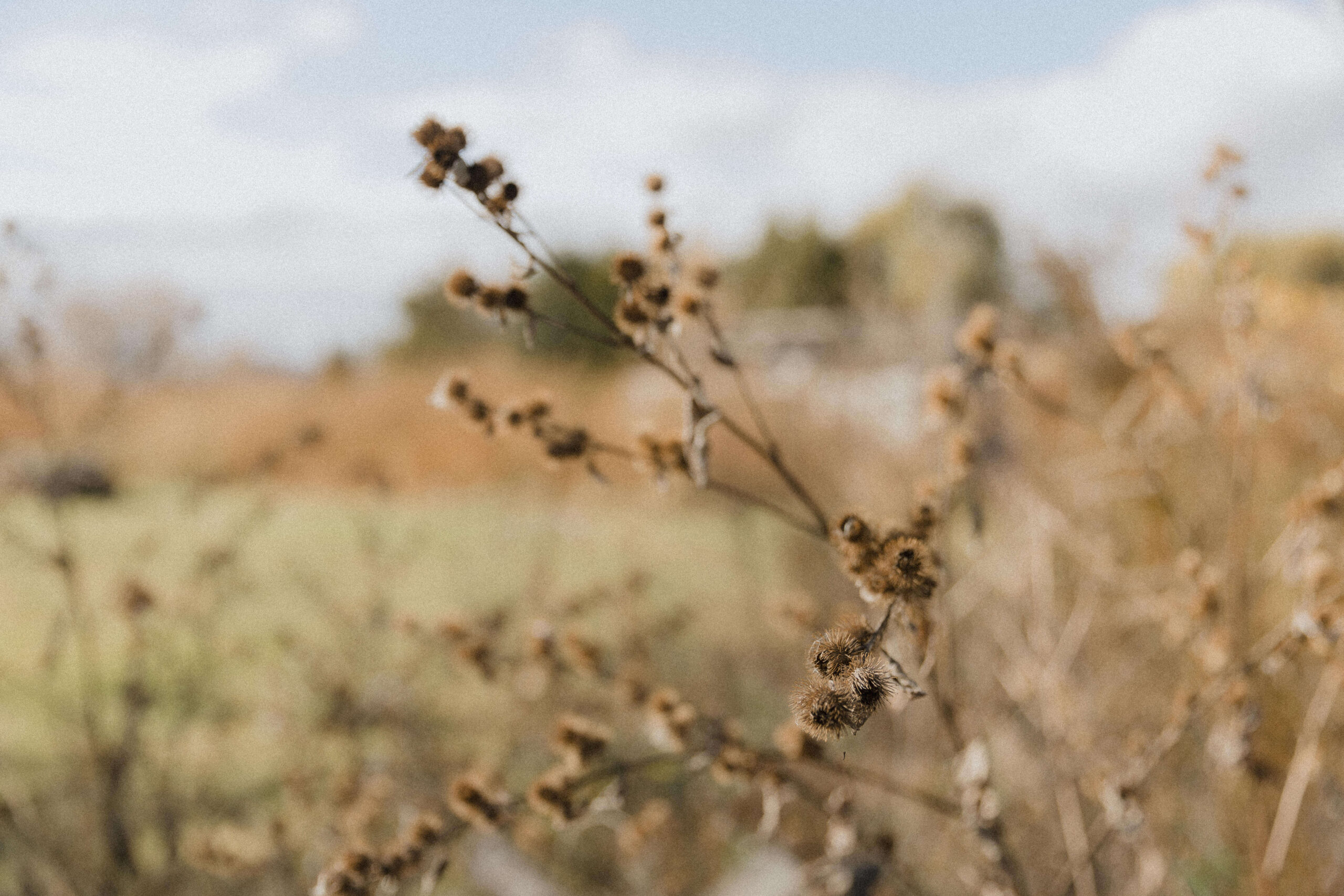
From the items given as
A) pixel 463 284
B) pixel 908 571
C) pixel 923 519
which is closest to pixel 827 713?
pixel 908 571

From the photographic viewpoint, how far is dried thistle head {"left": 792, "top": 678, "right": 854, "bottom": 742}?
0.66m

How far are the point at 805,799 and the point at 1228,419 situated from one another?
2.13 metres

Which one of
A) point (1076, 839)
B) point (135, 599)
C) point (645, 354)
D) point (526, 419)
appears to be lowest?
point (1076, 839)

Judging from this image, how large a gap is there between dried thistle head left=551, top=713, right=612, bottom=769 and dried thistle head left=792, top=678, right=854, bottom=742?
57 cm

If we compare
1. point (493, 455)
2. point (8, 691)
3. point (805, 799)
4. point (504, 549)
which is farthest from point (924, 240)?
point (805, 799)

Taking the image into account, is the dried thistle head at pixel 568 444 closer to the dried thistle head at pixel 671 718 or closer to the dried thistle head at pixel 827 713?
the dried thistle head at pixel 671 718

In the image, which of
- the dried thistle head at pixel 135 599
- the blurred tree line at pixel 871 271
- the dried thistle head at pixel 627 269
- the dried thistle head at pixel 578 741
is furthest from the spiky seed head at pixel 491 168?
the blurred tree line at pixel 871 271

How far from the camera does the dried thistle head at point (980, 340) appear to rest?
1.31m

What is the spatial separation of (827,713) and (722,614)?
17.3 feet

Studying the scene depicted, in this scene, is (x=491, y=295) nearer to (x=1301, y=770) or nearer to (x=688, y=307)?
(x=688, y=307)

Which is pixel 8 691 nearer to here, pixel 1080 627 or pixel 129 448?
pixel 129 448

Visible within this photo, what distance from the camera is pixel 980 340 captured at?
1309mm

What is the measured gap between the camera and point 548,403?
1.25 m

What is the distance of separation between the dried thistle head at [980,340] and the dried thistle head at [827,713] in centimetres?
76
